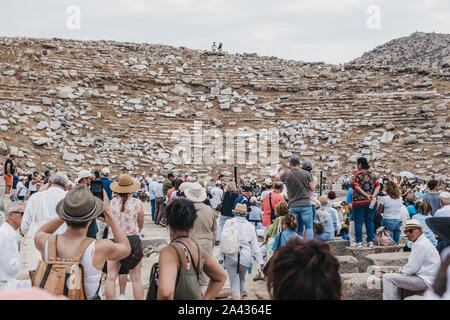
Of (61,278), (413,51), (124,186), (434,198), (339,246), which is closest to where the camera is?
(61,278)

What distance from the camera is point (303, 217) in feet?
22.9

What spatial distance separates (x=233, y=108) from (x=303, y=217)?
20.0 metres

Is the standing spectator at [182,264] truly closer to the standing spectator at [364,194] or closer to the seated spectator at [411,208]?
the standing spectator at [364,194]

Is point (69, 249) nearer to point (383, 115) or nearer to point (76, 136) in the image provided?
point (76, 136)

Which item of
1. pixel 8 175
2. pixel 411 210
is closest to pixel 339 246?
pixel 411 210

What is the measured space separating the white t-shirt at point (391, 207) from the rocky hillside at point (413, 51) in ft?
192

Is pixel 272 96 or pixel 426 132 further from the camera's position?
pixel 272 96

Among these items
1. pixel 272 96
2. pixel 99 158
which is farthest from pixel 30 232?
pixel 272 96

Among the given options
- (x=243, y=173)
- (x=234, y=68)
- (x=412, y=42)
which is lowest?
(x=243, y=173)

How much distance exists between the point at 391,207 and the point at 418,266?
320 centimetres

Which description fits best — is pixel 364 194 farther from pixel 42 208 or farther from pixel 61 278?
pixel 61 278

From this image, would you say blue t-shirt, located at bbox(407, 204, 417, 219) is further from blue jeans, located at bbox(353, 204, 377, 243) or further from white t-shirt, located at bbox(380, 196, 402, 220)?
blue jeans, located at bbox(353, 204, 377, 243)

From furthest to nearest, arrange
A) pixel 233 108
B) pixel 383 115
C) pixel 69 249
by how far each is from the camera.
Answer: pixel 233 108 → pixel 383 115 → pixel 69 249

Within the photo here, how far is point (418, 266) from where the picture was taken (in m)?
4.97
